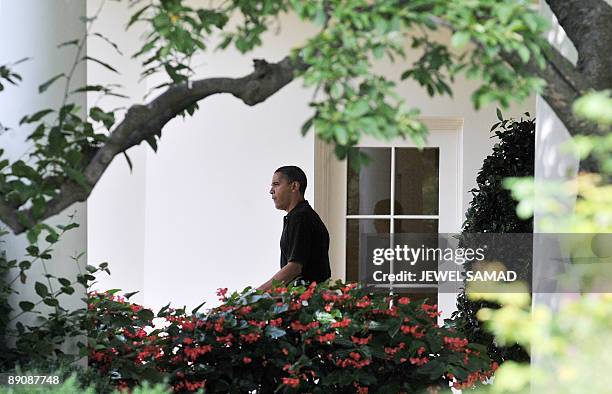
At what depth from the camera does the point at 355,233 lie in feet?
23.2

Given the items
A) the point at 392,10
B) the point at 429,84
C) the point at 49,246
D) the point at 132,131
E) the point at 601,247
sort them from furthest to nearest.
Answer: the point at 49,246, the point at 601,247, the point at 132,131, the point at 429,84, the point at 392,10

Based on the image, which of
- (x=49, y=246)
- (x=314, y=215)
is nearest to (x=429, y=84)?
(x=49, y=246)

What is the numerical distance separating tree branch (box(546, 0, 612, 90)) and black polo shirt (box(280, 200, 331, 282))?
8.35 feet

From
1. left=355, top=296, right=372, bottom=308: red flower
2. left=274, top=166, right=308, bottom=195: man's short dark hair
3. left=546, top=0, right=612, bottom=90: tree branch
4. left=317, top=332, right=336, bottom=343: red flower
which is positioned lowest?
left=317, top=332, right=336, bottom=343: red flower

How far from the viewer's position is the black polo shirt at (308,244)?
5.14 m

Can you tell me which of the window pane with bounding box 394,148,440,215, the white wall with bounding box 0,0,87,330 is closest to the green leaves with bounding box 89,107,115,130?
the white wall with bounding box 0,0,87,330

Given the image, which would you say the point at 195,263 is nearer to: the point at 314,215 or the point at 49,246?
the point at 314,215

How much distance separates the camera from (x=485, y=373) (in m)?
4.20

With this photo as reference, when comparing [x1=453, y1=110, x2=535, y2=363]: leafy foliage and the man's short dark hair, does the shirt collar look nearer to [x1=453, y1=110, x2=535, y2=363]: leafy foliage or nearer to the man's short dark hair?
the man's short dark hair

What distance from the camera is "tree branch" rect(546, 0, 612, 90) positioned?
269cm

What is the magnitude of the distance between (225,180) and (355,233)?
3.35 ft

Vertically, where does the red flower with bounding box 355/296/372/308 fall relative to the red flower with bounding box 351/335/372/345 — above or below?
above

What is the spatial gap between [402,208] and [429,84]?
4.90 metres

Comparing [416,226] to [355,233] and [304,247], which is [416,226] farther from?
[304,247]
